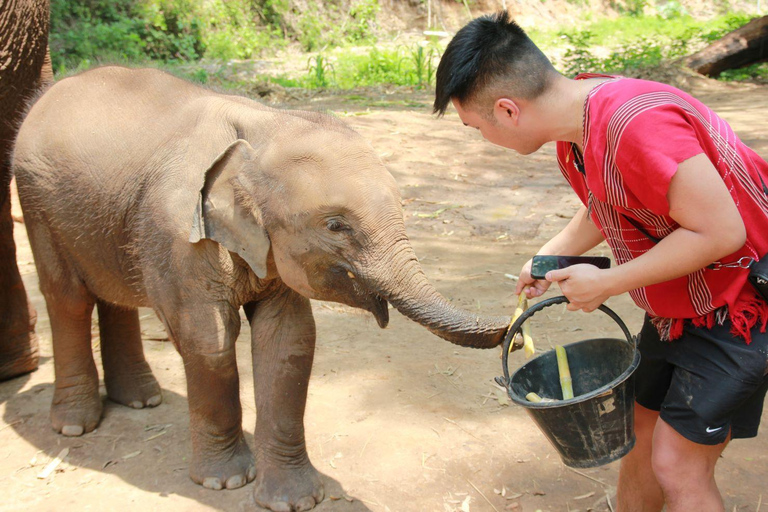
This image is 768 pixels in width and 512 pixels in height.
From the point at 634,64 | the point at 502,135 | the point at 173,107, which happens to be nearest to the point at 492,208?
the point at 173,107

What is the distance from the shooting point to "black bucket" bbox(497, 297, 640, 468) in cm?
229

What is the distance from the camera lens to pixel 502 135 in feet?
7.80

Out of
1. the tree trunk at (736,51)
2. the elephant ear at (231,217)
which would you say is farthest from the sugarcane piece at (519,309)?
the tree trunk at (736,51)

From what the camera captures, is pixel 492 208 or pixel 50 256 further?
pixel 492 208

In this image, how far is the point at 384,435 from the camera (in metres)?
3.71

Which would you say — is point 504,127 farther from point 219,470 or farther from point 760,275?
point 219,470

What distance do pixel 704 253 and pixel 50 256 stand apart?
3038mm

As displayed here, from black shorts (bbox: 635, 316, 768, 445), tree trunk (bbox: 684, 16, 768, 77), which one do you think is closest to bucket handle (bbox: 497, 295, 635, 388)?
black shorts (bbox: 635, 316, 768, 445)

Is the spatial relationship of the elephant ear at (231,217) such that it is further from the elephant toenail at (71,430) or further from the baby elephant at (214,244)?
the elephant toenail at (71,430)

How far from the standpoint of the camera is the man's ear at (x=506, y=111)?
2303 millimetres

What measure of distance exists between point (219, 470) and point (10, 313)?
1.94m

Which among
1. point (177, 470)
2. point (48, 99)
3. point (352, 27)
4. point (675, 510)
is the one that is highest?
point (48, 99)

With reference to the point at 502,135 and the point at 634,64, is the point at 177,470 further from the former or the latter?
the point at 634,64

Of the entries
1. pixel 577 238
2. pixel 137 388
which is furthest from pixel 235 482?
pixel 577 238
